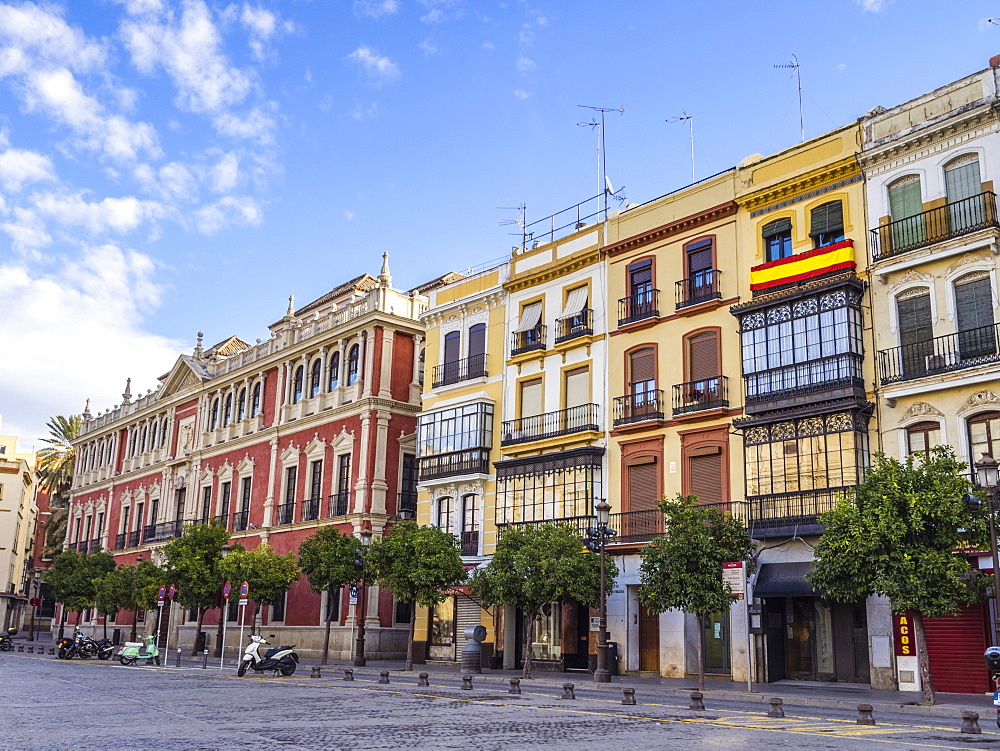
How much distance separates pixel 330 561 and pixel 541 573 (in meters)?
10.9

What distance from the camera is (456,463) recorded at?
1443 inches

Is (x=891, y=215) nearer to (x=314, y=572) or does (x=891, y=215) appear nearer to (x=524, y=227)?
(x=524, y=227)

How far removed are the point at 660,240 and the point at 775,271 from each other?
16.9ft

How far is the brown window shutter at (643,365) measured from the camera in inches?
1233

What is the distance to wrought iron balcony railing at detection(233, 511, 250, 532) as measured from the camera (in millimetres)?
47763

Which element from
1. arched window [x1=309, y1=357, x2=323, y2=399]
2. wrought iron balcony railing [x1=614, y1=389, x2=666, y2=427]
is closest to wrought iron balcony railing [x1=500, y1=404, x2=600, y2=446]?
wrought iron balcony railing [x1=614, y1=389, x2=666, y2=427]

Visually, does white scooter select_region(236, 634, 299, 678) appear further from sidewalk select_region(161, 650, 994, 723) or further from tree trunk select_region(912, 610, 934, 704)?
tree trunk select_region(912, 610, 934, 704)

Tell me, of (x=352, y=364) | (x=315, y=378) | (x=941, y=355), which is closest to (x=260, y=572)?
(x=352, y=364)

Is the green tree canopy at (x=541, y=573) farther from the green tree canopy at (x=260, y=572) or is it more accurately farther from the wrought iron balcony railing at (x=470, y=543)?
the green tree canopy at (x=260, y=572)

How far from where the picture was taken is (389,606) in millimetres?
38875

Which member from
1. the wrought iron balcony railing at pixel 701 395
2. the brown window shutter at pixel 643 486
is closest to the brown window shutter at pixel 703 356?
the wrought iron balcony railing at pixel 701 395

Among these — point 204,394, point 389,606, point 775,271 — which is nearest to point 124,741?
point 775,271

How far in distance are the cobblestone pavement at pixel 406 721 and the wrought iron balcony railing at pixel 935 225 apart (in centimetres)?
1232

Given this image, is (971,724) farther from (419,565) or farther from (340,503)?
(340,503)
